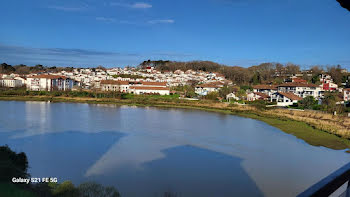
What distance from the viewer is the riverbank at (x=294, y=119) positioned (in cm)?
1066

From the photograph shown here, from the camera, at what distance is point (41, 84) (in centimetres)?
3447

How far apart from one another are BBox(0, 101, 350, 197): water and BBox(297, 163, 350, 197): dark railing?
4.12 metres

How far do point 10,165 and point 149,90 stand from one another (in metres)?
28.6

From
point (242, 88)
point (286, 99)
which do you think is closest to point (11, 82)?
point (242, 88)

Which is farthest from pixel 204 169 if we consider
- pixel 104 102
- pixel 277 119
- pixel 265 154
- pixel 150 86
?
pixel 150 86

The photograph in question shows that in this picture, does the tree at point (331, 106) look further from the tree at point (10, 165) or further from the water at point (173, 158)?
the tree at point (10, 165)

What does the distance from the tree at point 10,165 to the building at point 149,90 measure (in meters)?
27.4

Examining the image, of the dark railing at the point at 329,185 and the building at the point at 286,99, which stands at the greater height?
the dark railing at the point at 329,185

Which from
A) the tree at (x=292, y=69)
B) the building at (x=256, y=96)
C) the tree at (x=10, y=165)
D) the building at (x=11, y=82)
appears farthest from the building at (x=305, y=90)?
the building at (x=11, y=82)

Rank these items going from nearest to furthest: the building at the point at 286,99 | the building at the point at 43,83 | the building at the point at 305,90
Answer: the building at the point at 286,99 < the building at the point at 305,90 < the building at the point at 43,83

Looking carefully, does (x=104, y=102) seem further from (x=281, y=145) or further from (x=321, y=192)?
(x=321, y=192)

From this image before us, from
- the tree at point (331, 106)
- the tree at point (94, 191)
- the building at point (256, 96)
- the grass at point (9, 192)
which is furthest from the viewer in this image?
the building at point (256, 96)

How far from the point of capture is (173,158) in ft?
23.6

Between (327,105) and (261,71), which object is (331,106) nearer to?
(327,105)
